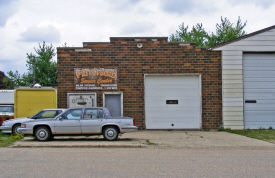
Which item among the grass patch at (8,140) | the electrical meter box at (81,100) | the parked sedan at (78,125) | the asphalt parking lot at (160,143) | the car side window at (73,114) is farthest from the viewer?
the electrical meter box at (81,100)

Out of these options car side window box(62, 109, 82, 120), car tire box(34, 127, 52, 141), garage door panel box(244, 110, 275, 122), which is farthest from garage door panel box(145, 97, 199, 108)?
car tire box(34, 127, 52, 141)

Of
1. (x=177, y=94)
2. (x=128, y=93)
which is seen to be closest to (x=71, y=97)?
(x=128, y=93)

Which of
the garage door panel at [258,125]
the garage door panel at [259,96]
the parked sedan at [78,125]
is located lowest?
the garage door panel at [258,125]

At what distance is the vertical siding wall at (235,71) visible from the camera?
1739 centimetres

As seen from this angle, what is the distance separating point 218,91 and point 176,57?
2.88 m

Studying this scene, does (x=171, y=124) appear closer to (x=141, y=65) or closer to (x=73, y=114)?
(x=141, y=65)

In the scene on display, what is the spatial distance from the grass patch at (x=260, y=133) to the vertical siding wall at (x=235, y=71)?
1.91 feet

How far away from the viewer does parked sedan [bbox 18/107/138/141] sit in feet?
41.5

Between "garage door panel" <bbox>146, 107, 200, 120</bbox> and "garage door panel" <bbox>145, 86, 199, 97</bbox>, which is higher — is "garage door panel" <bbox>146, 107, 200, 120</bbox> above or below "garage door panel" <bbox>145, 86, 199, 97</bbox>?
below

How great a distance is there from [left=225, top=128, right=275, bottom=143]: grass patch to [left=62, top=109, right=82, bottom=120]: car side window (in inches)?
306

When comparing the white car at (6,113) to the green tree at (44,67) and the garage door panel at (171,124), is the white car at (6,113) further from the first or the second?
the green tree at (44,67)

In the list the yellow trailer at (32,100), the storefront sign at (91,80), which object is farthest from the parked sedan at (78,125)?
the storefront sign at (91,80)

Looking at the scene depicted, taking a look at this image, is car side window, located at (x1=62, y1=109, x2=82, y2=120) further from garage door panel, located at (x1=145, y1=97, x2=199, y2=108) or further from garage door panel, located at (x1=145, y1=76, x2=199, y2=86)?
garage door panel, located at (x1=145, y1=76, x2=199, y2=86)

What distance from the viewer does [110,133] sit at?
42.1 feet
